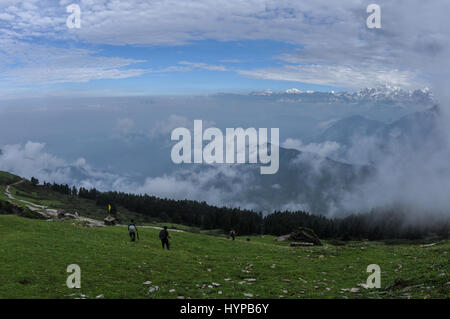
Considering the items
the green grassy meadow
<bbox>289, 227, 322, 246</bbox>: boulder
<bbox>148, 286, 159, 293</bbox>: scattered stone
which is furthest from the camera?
<bbox>289, 227, 322, 246</bbox>: boulder

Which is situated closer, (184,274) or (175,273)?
(184,274)

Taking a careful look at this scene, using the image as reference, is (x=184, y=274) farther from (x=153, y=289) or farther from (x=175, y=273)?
(x=153, y=289)

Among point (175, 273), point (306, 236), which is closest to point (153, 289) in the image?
point (175, 273)

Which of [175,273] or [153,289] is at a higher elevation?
[153,289]

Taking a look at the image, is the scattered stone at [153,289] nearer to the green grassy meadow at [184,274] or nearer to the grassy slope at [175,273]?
the green grassy meadow at [184,274]

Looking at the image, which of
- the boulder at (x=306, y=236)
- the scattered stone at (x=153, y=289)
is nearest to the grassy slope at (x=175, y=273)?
the scattered stone at (x=153, y=289)

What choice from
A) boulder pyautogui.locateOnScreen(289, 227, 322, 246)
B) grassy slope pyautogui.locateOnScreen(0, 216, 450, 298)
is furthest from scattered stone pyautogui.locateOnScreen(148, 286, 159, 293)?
boulder pyautogui.locateOnScreen(289, 227, 322, 246)

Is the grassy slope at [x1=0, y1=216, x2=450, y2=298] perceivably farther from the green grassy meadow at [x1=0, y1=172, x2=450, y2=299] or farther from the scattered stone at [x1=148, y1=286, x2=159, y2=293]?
the scattered stone at [x1=148, y1=286, x2=159, y2=293]

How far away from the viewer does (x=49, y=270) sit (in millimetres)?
23391

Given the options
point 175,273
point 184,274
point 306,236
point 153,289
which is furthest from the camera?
point 306,236

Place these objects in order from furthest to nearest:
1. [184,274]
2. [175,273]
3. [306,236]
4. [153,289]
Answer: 1. [306,236]
2. [175,273]
3. [184,274]
4. [153,289]
